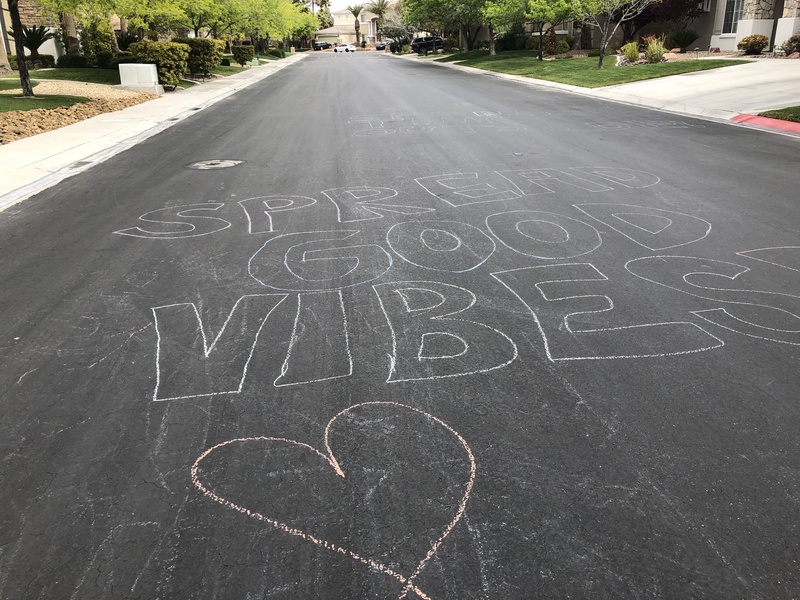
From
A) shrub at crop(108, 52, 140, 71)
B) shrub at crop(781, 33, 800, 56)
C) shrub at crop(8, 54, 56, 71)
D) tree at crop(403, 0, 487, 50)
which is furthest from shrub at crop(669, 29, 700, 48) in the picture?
shrub at crop(8, 54, 56, 71)

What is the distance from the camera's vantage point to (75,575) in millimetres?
2346

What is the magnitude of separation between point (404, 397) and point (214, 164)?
25.7 feet

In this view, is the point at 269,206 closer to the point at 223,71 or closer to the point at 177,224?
the point at 177,224

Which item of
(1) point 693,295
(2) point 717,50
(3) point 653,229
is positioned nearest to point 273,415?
(1) point 693,295

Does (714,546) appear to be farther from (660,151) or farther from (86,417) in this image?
(660,151)

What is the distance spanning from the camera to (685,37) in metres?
32.6

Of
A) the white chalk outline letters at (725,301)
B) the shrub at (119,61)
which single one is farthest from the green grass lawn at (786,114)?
the shrub at (119,61)

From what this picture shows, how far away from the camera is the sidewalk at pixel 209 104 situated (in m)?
10.2

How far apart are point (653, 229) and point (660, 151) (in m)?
4.92

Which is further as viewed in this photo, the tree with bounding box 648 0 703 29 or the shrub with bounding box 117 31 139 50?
the shrub with bounding box 117 31 139 50

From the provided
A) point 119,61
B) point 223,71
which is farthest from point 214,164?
point 223,71

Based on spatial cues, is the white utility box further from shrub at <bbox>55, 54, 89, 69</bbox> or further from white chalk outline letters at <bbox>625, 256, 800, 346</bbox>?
white chalk outline letters at <bbox>625, 256, 800, 346</bbox>

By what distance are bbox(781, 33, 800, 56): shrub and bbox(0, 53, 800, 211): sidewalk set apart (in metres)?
1.83

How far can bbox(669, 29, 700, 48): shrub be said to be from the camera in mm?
32531
